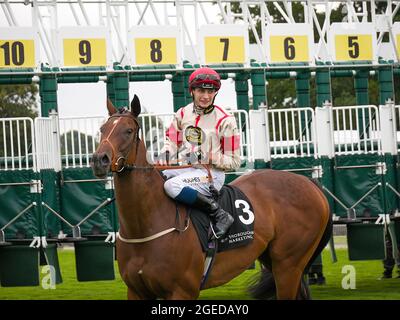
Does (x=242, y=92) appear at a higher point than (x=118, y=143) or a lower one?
higher

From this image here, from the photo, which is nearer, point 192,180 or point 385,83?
point 192,180

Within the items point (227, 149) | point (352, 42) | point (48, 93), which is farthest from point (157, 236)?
point (352, 42)

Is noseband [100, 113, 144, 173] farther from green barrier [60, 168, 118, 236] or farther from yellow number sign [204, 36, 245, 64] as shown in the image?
yellow number sign [204, 36, 245, 64]

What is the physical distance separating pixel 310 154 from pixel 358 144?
655 millimetres

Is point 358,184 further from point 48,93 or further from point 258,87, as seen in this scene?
point 48,93

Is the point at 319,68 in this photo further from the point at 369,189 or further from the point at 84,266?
the point at 84,266

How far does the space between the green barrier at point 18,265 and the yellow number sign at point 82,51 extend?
84.2 inches

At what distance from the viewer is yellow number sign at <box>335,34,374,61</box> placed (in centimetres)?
1234

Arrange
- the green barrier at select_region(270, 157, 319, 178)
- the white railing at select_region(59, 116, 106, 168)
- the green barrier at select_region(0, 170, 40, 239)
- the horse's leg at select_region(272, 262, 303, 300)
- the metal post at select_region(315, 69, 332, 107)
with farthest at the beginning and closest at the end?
the metal post at select_region(315, 69, 332, 107) < the green barrier at select_region(270, 157, 319, 178) < the white railing at select_region(59, 116, 106, 168) < the green barrier at select_region(0, 170, 40, 239) < the horse's leg at select_region(272, 262, 303, 300)

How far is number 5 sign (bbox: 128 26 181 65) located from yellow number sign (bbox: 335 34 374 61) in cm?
213

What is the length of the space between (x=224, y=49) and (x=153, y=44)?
0.87 metres

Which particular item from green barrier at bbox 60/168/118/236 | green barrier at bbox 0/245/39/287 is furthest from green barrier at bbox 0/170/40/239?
green barrier at bbox 60/168/118/236

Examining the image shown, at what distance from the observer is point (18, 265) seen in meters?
Answer: 10.4
